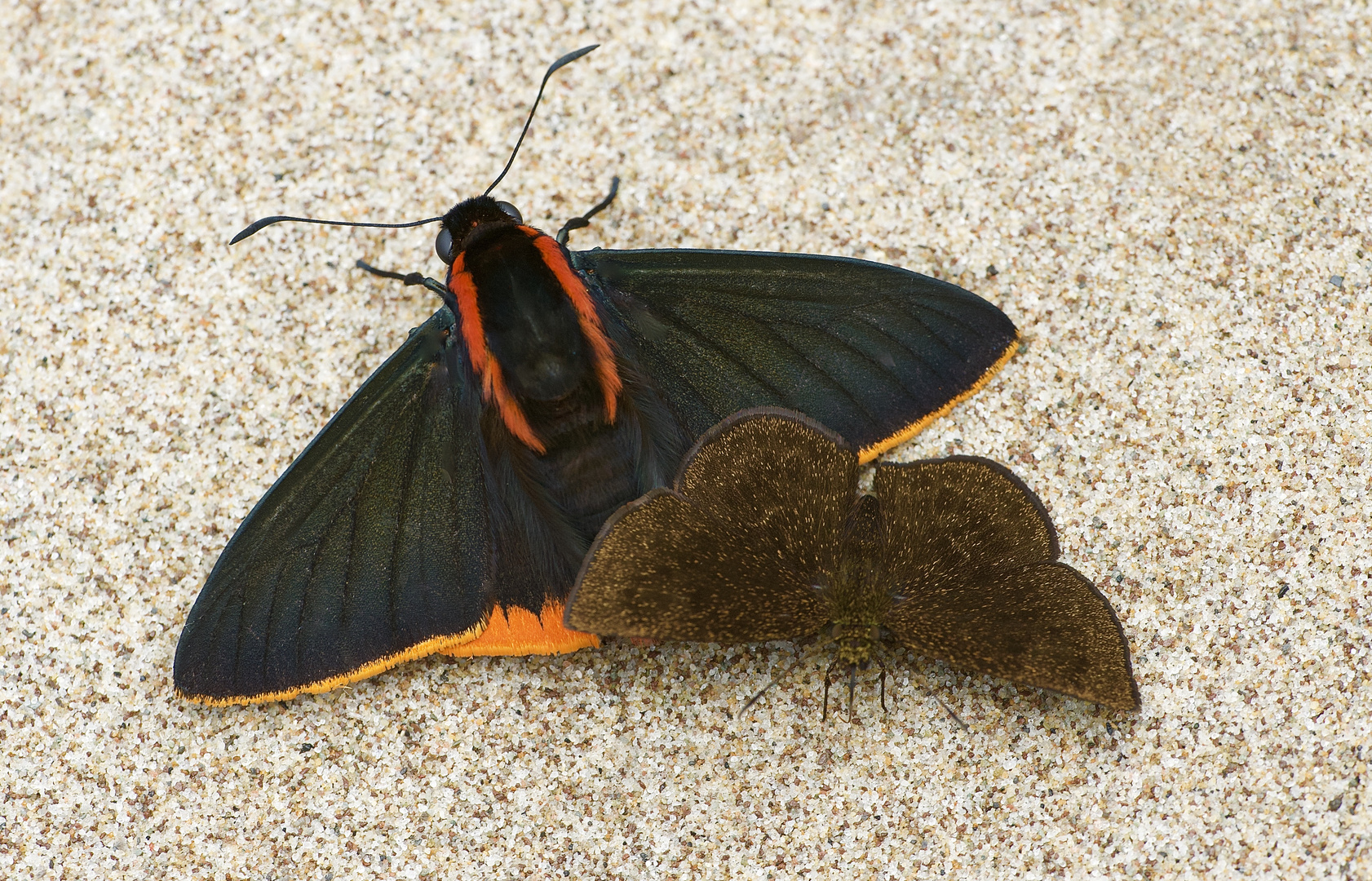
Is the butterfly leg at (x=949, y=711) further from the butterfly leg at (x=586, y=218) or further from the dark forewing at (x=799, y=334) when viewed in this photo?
the butterfly leg at (x=586, y=218)

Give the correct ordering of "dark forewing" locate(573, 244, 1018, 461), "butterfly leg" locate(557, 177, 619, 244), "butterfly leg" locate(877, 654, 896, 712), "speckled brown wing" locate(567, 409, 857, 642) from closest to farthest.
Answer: "speckled brown wing" locate(567, 409, 857, 642) < "butterfly leg" locate(877, 654, 896, 712) < "dark forewing" locate(573, 244, 1018, 461) < "butterfly leg" locate(557, 177, 619, 244)

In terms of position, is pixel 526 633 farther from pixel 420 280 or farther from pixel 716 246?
pixel 716 246

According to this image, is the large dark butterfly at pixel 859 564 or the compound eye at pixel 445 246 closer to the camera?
the large dark butterfly at pixel 859 564

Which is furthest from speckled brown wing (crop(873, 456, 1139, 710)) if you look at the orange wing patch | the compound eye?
the compound eye

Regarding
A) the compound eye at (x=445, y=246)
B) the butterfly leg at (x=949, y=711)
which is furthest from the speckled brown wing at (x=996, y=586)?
the compound eye at (x=445, y=246)

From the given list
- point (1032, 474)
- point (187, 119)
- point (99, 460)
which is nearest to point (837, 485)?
point (1032, 474)

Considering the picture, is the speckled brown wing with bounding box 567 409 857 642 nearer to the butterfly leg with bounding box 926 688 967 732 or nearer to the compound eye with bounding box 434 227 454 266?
the butterfly leg with bounding box 926 688 967 732

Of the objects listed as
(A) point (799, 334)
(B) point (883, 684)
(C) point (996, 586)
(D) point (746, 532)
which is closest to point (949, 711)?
(B) point (883, 684)

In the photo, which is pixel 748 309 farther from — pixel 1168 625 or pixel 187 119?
pixel 187 119
